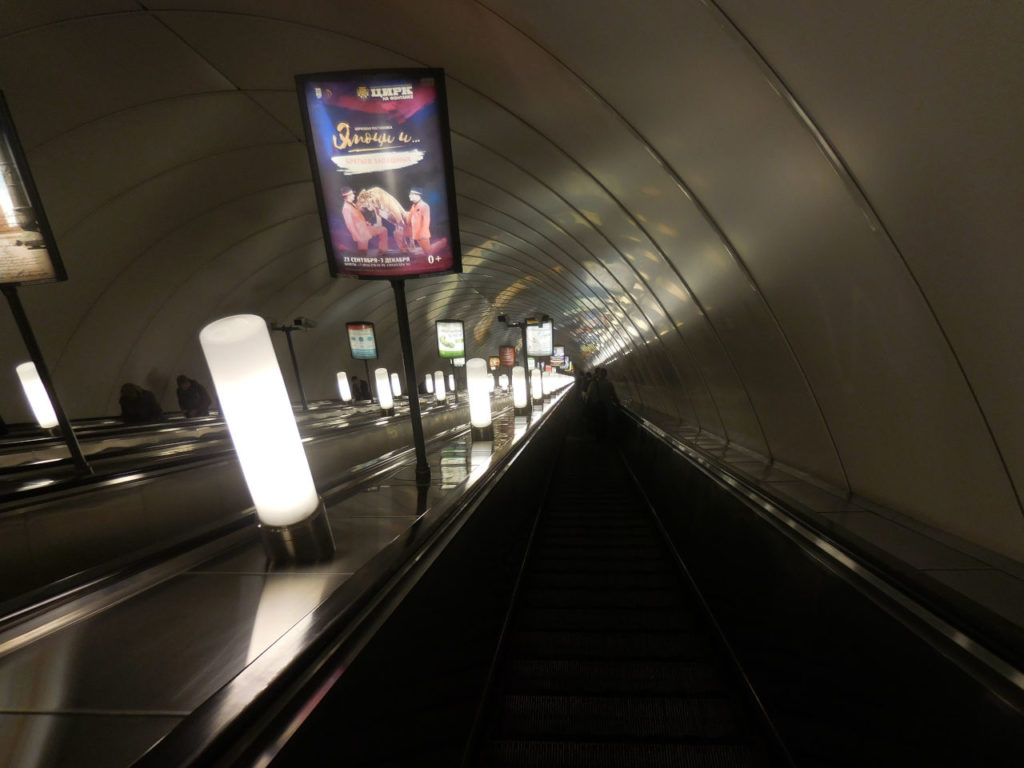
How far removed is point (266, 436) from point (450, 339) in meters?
21.4

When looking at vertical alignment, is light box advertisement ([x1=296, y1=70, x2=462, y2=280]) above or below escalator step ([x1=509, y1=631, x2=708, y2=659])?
above

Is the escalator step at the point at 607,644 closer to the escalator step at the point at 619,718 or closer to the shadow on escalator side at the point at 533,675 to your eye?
the shadow on escalator side at the point at 533,675

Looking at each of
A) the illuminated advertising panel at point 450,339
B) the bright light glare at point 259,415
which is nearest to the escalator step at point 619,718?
the bright light glare at point 259,415

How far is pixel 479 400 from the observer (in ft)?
25.6

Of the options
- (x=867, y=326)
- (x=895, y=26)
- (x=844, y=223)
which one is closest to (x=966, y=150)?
(x=895, y=26)

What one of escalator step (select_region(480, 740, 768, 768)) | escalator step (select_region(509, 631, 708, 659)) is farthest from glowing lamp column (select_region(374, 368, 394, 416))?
escalator step (select_region(480, 740, 768, 768))

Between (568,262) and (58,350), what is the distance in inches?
535

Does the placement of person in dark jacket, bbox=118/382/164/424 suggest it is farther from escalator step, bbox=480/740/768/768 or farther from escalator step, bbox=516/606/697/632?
escalator step, bbox=480/740/768/768

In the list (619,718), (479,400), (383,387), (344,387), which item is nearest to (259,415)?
(619,718)

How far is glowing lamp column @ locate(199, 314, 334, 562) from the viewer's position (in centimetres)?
200

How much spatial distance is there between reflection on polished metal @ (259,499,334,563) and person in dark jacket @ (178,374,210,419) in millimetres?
8140

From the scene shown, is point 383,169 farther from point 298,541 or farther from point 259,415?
point 298,541

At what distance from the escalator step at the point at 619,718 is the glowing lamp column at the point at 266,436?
1.81 meters

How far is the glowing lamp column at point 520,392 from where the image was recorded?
40.8 ft
